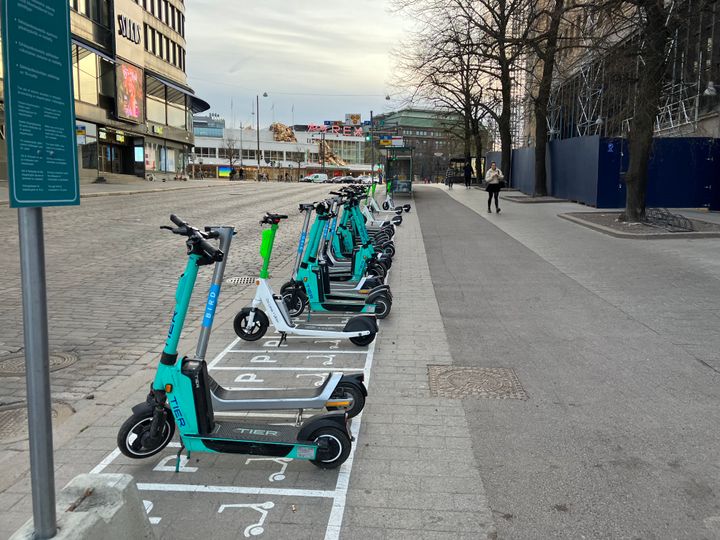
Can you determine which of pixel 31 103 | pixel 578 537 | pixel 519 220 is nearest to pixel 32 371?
pixel 31 103

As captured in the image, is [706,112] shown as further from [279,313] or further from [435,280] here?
[279,313]

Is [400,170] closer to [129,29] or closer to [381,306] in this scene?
[381,306]

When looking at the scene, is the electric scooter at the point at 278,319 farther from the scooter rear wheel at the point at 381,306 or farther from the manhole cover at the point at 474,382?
the scooter rear wheel at the point at 381,306

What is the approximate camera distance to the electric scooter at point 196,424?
139 inches

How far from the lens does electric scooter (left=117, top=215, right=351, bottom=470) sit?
353cm

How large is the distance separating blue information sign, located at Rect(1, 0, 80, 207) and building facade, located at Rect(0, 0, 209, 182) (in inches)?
1316

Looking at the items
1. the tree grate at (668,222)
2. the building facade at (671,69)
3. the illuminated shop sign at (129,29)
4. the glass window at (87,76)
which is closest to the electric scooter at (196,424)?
the tree grate at (668,222)

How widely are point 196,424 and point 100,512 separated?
121cm

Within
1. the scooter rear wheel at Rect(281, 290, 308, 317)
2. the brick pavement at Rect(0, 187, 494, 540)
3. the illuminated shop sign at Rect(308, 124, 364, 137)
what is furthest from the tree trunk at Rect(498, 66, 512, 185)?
the illuminated shop sign at Rect(308, 124, 364, 137)

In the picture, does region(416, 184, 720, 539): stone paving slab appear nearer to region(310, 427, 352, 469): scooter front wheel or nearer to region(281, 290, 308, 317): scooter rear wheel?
region(310, 427, 352, 469): scooter front wheel

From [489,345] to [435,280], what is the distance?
3.69m

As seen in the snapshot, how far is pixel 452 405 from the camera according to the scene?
4625 mm

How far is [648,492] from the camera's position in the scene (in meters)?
3.39

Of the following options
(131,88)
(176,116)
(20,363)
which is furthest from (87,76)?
(20,363)
